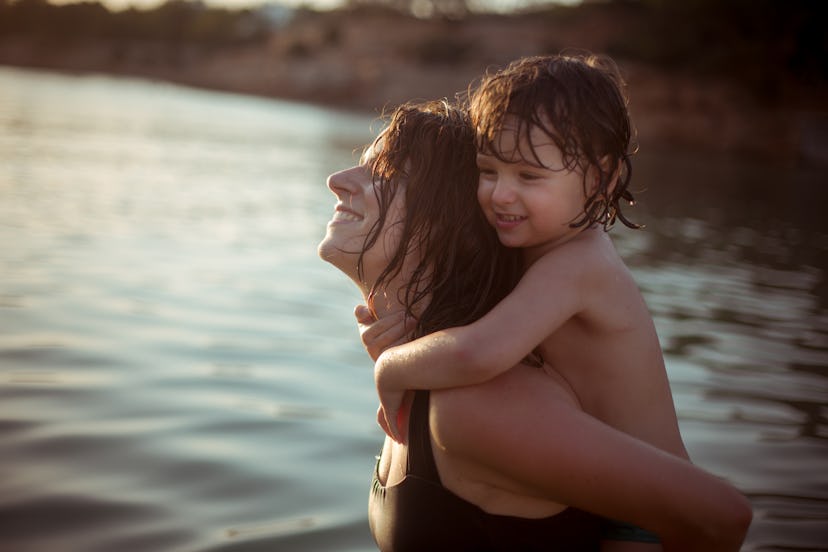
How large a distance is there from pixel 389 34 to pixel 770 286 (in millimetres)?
54642

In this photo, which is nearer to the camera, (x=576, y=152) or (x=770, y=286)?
(x=576, y=152)

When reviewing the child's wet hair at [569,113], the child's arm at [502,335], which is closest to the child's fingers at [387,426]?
the child's arm at [502,335]

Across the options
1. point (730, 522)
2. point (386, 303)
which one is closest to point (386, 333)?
point (386, 303)

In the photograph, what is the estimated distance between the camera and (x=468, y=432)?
208cm

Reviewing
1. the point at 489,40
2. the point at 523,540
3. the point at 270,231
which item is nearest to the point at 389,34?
the point at 489,40

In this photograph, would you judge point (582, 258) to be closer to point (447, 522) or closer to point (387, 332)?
point (387, 332)

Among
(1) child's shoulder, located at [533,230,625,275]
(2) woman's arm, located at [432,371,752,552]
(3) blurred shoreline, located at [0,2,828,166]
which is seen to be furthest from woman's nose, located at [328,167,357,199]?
(3) blurred shoreline, located at [0,2,828,166]

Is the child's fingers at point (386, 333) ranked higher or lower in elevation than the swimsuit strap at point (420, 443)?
higher

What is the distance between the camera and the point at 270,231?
10.1 meters

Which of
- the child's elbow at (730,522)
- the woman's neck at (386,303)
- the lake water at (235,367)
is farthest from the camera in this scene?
the lake water at (235,367)

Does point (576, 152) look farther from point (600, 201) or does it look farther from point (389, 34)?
point (389, 34)

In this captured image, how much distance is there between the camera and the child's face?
90.2 inches

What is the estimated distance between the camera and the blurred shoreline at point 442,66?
38375 mm

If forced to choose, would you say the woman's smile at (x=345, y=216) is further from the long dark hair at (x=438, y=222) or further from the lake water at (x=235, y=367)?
the lake water at (x=235, y=367)
